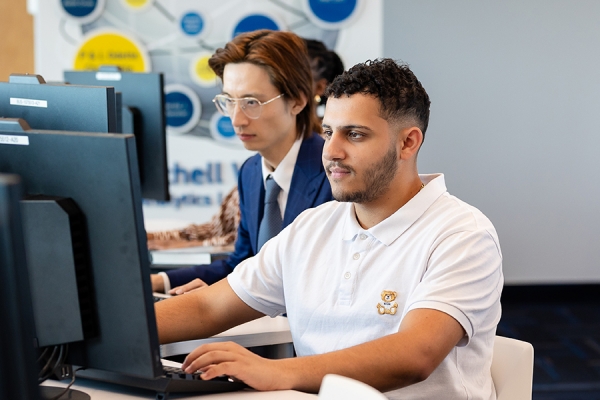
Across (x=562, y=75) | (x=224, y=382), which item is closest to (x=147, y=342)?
(x=224, y=382)

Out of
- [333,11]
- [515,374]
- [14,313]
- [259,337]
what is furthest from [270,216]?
[333,11]

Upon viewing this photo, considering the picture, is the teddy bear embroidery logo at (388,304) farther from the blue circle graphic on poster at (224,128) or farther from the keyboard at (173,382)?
A: the blue circle graphic on poster at (224,128)

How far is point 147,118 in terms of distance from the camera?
2.66 meters

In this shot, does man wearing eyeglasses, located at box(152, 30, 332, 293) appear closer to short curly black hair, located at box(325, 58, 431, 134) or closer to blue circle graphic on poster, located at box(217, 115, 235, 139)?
short curly black hair, located at box(325, 58, 431, 134)

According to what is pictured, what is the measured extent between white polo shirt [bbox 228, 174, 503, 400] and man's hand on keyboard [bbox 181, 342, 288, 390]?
260 mm

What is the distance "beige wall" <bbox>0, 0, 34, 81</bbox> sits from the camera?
479 cm

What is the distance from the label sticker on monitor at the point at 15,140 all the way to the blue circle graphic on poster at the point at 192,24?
3.08 metres

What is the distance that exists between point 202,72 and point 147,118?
5.04 ft

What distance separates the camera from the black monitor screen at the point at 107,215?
107 cm

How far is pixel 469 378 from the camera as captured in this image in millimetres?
1534

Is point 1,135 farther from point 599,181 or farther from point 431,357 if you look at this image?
point 599,181

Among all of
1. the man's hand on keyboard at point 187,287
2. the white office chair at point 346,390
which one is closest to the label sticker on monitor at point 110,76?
the man's hand on keyboard at point 187,287

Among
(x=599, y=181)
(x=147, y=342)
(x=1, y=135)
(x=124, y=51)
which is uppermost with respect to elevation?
(x=124, y=51)

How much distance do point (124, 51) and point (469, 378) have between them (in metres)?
3.18
